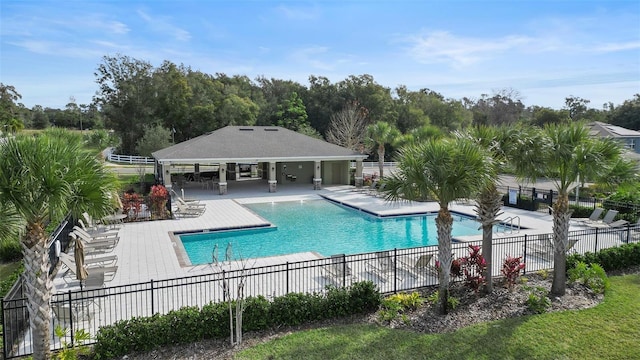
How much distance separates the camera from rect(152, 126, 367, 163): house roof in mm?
26938

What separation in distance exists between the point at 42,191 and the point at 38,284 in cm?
161

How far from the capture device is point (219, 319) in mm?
7898

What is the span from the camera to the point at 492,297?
9750 millimetres

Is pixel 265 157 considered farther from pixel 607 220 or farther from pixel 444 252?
pixel 444 252

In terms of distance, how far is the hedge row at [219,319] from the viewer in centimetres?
731

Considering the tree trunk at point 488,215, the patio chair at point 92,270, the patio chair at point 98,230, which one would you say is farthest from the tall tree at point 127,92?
the tree trunk at point 488,215

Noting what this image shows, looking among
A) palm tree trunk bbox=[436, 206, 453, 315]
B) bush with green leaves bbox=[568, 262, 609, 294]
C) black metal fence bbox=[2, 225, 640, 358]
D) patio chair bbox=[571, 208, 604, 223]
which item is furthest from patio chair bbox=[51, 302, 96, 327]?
patio chair bbox=[571, 208, 604, 223]

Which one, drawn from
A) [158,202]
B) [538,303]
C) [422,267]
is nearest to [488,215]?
[538,303]

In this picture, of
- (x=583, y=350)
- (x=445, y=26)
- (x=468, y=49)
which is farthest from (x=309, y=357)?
(x=468, y=49)

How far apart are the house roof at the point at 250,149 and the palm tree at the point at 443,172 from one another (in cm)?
2016

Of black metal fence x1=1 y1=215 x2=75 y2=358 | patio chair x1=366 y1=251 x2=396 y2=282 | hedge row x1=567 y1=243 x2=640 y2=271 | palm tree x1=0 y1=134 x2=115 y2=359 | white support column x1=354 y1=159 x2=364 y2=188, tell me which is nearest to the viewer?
palm tree x1=0 y1=134 x2=115 y2=359

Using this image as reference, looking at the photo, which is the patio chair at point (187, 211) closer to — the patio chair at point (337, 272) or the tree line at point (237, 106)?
the patio chair at point (337, 272)

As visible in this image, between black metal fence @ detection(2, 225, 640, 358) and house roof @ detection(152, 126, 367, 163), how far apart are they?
15613 millimetres

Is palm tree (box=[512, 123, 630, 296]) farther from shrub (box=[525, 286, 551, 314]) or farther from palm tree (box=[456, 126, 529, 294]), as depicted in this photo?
shrub (box=[525, 286, 551, 314])
